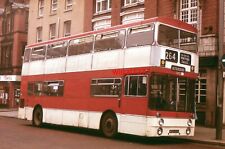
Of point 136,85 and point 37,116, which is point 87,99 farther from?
point 37,116

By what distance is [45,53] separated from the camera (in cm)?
2414

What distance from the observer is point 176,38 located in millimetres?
17641

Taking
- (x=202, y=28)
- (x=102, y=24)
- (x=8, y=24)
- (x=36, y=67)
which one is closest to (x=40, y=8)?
(x=8, y=24)

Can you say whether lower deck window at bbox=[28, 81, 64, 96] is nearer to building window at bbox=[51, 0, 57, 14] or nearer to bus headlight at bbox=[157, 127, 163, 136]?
bus headlight at bbox=[157, 127, 163, 136]

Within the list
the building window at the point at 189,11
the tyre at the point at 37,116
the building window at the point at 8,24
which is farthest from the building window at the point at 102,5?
the building window at the point at 8,24

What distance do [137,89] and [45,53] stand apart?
26.8 feet

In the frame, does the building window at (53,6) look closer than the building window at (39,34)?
Yes

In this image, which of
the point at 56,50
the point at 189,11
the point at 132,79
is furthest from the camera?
the point at 189,11

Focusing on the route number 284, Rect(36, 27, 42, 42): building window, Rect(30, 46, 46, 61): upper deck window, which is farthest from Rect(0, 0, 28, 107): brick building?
the route number 284

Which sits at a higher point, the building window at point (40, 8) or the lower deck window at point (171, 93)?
the building window at point (40, 8)

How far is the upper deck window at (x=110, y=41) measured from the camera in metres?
18.7

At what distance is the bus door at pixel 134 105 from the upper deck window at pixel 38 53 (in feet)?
24.8

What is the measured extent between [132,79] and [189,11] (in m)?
10.8

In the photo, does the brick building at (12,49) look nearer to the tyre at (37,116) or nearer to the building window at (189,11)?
the tyre at (37,116)
